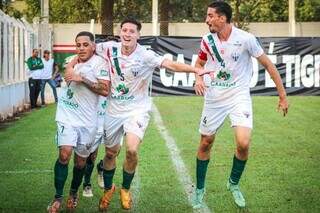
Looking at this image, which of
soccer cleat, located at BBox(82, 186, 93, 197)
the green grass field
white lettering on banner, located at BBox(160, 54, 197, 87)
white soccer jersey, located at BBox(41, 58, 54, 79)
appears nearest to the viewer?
the green grass field

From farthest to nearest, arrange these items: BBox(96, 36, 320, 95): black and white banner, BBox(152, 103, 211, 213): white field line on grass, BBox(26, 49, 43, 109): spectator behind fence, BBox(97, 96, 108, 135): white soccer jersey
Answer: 1. BBox(96, 36, 320, 95): black and white banner
2. BBox(26, 49, 43, 109): spectator behind fence
3. BBox(152, 103, 211, 213): white field line on grass
4. BBox(97, 96, 108, 135): white soccer jersey

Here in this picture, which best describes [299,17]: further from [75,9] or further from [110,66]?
[110,66]

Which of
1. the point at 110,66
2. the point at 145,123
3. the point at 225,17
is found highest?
the point at 225,17

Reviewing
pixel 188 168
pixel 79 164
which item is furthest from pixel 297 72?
pixel 79 164

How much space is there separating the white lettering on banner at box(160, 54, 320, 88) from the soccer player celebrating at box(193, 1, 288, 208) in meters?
19.0

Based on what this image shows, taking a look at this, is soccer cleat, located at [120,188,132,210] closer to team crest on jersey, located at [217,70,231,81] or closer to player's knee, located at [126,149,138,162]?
player's knee, located at [126,149,138,162]

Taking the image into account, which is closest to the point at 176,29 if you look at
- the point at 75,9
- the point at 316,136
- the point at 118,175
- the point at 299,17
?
the point at 75,9

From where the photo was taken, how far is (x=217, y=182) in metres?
8.96

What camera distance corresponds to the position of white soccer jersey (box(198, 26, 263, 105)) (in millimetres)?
7484

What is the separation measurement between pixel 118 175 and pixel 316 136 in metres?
6.09

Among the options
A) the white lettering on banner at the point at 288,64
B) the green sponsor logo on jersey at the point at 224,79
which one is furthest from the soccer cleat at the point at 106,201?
the white lettering on banner at the point at 288,64

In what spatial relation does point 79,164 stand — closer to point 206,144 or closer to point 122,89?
point 122,89

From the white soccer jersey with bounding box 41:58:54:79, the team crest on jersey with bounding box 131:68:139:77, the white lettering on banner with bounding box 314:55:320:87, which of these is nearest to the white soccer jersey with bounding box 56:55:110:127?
the team crest on jersey with bounding box 131:68:139:77

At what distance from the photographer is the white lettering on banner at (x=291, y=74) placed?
26734 mm
